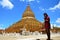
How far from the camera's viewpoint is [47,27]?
4289mm

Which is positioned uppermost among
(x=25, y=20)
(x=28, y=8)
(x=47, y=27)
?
(x=28, y=8)

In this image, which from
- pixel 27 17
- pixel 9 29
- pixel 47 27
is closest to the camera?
pixel 47 27

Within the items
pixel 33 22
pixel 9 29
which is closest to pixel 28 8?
pixel 33 22

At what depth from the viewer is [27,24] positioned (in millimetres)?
23062

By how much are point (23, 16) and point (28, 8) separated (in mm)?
1393

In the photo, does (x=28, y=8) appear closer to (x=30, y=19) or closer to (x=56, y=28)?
(x=30, y=19)

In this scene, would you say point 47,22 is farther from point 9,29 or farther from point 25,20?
point 25,20

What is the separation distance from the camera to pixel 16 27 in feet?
75.1

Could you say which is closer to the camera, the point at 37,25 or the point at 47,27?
the point at 47,27

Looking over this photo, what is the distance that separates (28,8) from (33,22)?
10.3ft

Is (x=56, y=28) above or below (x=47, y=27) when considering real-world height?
above

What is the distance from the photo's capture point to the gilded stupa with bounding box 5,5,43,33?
21516 mm

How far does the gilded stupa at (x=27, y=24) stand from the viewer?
21516 millimetres

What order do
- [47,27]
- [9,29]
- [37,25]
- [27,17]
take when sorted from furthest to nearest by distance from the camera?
[27,17] < [37,25] < [9,29] < [47,27]
